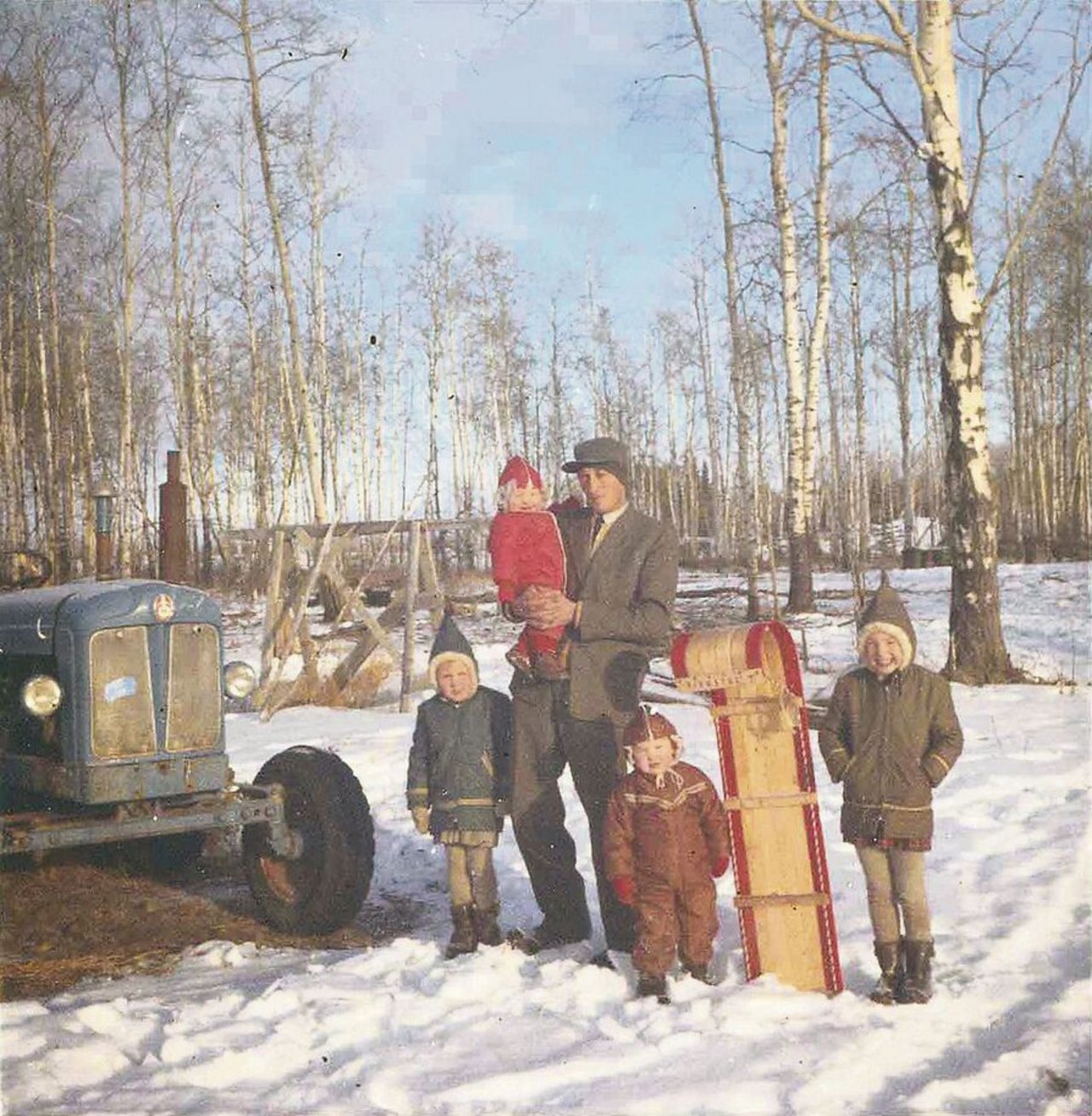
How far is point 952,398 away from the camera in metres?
9.25

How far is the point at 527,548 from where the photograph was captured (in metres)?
4.20

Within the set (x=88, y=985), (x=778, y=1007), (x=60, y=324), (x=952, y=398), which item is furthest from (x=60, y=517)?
(x=778, y=1007)

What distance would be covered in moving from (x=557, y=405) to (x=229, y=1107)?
3951cm

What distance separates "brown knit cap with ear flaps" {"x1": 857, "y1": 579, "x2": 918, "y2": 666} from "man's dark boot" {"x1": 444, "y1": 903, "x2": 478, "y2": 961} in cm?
178

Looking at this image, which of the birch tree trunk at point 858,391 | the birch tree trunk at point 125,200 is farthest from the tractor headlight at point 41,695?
the birch tree trunk at point 858,391

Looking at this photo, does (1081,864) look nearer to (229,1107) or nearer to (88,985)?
(229,1107)

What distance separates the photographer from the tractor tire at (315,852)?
4812 mm

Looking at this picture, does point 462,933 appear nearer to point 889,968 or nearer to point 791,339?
point 889,968

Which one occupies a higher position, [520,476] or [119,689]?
[520,476]

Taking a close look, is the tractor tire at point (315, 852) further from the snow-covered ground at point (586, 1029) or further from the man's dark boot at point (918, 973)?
the man's dark boot at point (918, 973)

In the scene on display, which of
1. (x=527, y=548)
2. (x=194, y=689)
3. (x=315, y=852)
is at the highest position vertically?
(x=527, y=548)

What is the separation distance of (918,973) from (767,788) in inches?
28.3

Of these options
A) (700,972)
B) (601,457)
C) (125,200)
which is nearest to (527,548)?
(601,457)

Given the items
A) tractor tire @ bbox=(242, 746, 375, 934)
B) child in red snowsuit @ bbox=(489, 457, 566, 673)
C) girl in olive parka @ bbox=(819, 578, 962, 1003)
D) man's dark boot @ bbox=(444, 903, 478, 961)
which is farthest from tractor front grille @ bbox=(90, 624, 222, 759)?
girl in olive parka @ bbox=(819, 578, 962, 1003)
